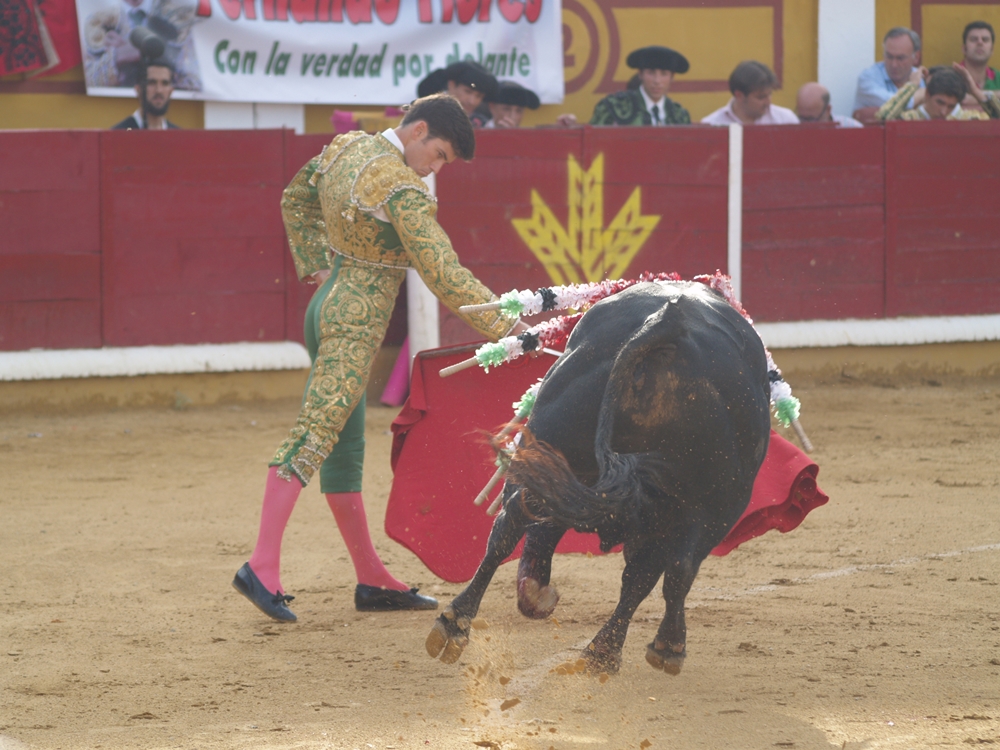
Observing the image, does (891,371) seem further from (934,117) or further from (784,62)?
(784,62)

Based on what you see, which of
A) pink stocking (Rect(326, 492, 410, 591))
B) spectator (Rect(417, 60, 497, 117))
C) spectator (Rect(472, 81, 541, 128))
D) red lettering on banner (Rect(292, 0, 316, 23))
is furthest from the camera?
red lettering on banner (Rect(292, 0, 316, 23))

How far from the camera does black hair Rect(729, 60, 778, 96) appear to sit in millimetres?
7129

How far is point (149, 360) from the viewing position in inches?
244

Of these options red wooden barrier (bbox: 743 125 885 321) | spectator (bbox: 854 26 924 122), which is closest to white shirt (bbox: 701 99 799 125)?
red wooden barrier (bbox: 743 125 885 321)

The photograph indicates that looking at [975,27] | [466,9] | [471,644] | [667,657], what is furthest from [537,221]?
[667,657]

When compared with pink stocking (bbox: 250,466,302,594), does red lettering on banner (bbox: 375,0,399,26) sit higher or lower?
higher

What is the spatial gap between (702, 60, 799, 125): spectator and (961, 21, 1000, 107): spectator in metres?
1.57

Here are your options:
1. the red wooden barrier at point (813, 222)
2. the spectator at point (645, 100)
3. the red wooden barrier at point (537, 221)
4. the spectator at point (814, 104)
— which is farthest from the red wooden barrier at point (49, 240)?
the spectator at point (814, 104)

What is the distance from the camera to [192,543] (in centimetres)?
406

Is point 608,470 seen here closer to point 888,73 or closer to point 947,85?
point 947,85

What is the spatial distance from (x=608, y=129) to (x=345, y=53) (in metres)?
1.72

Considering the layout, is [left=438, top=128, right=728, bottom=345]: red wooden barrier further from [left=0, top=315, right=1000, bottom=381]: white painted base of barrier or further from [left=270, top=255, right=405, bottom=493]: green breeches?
[left=270, top=255, right=405, bottom=493]: green breeches

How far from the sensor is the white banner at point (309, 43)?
23.6ft

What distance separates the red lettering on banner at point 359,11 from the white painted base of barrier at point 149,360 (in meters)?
2.16
